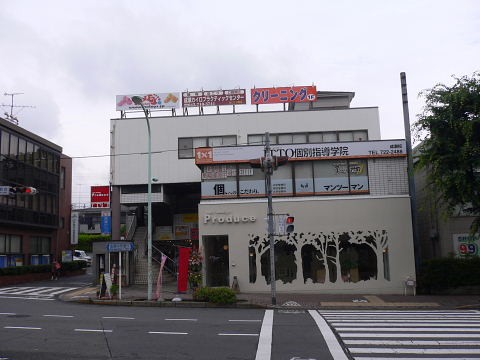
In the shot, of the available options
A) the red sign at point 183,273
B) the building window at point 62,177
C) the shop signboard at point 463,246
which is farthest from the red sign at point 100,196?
the shop signboard at point 463,246

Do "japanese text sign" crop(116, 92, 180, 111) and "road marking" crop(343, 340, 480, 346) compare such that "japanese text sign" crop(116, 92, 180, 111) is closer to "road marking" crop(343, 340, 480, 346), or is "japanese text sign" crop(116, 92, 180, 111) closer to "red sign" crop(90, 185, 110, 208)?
"red sign" crop(90, 185, 110, 208)

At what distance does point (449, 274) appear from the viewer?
21078 mm

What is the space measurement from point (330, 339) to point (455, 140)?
36.4 feet

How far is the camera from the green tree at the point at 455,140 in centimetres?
1794

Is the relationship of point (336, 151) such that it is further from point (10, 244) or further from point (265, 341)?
point (10, 244)

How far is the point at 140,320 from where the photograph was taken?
14.4 metres

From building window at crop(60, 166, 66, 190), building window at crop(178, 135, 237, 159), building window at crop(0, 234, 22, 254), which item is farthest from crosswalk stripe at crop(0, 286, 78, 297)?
building window at crop(60, 166, 66, 190)

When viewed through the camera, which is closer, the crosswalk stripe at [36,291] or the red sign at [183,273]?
the red sign at [183,273]

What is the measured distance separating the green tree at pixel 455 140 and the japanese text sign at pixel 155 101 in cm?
1874

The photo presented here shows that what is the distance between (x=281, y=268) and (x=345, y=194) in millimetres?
4567

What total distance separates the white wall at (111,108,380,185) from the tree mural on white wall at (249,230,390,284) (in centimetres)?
1088

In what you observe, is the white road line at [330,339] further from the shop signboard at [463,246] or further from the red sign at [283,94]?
the red sign at [283,94]

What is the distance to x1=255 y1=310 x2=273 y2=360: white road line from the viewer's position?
9.30 m

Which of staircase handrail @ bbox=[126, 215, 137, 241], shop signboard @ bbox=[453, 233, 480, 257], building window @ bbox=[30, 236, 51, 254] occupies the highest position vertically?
staircase handrail @ bbox=[126, 215, 137, 241]
